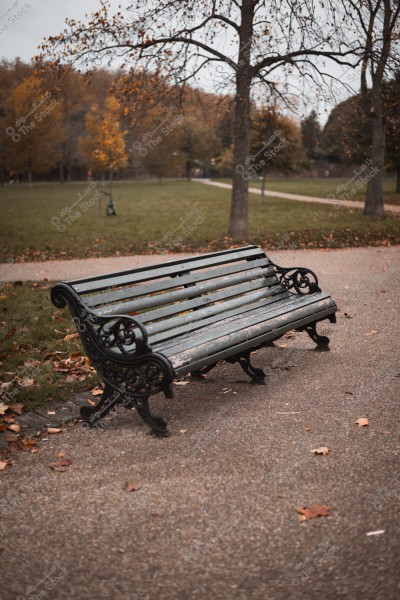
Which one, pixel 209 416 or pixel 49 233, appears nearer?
pixel 209 416

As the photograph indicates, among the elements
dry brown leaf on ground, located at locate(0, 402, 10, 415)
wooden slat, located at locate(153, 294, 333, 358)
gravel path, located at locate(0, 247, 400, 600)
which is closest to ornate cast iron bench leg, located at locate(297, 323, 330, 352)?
wooden slat, located at locate(153, 294, 333, 358)

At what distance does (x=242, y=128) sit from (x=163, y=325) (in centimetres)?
1100

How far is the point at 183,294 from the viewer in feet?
16.6

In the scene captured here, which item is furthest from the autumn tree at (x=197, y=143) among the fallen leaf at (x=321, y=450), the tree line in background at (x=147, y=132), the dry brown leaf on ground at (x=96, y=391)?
the fallen leaf at (x=321, y=450)

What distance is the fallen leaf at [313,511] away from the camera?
10.3 feet

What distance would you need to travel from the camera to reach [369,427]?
4.25 meters

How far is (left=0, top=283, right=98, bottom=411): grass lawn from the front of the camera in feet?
16.3

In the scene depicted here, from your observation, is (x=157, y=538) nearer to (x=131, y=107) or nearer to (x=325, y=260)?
(x=325, y=260)

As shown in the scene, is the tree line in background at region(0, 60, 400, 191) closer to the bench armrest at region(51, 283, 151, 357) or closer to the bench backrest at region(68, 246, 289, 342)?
the bench backrest at region(68, 246, 289, 342)

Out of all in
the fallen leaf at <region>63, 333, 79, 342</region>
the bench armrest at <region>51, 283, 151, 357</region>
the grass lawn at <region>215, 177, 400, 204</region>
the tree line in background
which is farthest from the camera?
the grass lawn at <region>215, 177, 400, 204</region>

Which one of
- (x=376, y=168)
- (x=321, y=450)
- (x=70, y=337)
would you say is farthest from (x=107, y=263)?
(x=376, y=168)

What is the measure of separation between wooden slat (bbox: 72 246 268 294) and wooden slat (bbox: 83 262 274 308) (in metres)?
0.06

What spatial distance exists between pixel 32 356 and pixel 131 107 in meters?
9.60

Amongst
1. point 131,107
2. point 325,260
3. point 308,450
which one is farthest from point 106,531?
point 131,107
